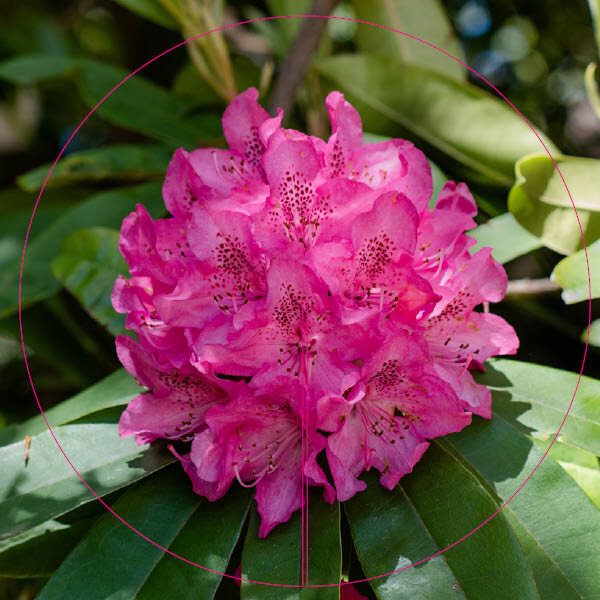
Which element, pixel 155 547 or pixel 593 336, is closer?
pixel 155 547

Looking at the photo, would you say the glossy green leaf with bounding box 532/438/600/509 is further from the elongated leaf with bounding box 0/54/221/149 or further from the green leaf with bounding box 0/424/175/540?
the elongated leaf with bounding box 0/54/221/149

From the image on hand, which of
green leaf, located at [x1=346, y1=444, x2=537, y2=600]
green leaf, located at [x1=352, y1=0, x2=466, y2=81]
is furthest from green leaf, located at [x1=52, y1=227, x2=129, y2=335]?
green leaf, located at [x1=352, y1=0, x2=466, y2=81]

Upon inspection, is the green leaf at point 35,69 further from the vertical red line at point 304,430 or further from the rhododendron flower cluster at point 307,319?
the vertical red line at point 304,430

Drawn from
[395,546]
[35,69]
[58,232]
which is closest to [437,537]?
[395,546]

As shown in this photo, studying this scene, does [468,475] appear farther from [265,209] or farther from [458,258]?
[265,209]

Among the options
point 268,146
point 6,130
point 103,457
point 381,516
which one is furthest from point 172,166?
point 6,130

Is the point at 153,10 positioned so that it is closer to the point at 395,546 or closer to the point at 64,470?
the point at 64,470

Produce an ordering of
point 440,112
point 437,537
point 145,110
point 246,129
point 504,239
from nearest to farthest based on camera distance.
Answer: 1. point 437,537
2. point 246,129
3. point 504,239
4. point 440,112
5. point 145,110
